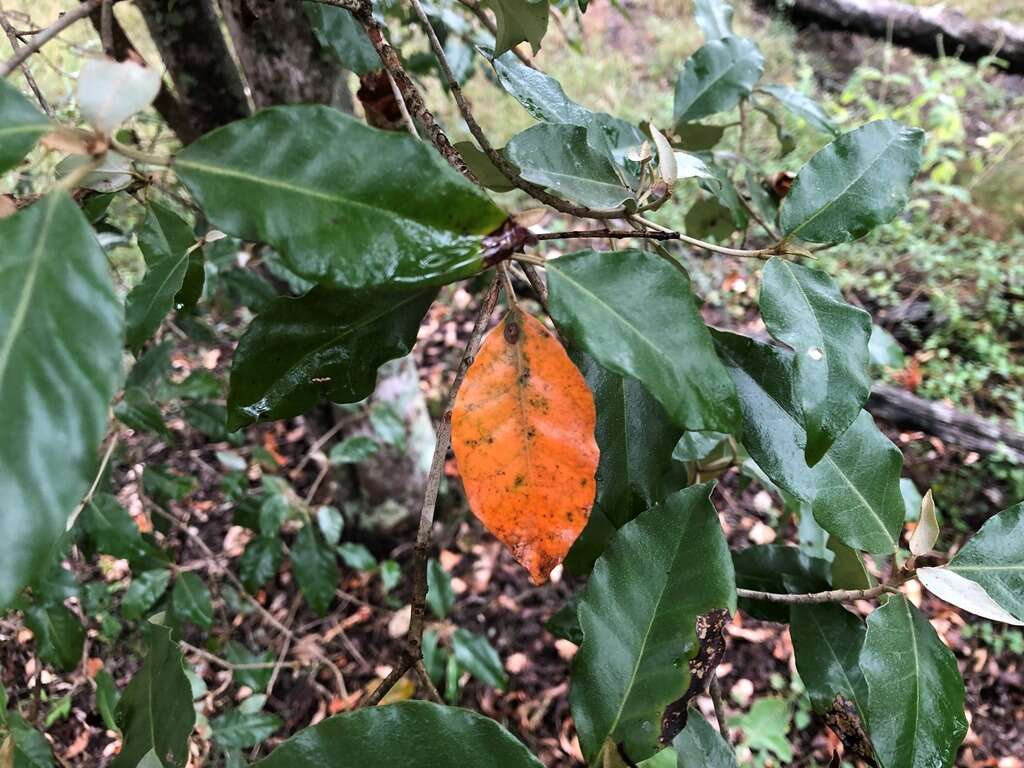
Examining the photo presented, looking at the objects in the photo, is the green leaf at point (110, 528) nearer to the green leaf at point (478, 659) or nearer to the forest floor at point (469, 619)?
the forest floor at point (469, 619)

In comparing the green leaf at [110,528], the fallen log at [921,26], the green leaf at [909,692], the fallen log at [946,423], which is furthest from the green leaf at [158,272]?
the fallen log at [921,26]

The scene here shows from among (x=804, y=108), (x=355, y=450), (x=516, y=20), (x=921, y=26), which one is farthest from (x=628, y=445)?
(x=921, y=26)

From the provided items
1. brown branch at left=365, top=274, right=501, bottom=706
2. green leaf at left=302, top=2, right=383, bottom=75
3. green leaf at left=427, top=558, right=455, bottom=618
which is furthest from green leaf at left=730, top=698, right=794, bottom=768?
green leaf at left=302, top=2, right=383, bottom=75

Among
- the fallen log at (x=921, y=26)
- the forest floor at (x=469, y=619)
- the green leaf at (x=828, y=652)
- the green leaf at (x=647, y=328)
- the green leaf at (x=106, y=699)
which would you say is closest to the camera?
the green leaf at (x=647, y=328)

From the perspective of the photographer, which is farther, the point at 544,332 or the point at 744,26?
the point at 744,26

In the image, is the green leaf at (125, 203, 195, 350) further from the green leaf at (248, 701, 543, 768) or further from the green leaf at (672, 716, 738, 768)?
the green leaf at (672, 716, 738, 768)

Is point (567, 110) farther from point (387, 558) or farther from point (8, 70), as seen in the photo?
point (387, 558)

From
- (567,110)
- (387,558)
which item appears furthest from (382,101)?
(387,558)
